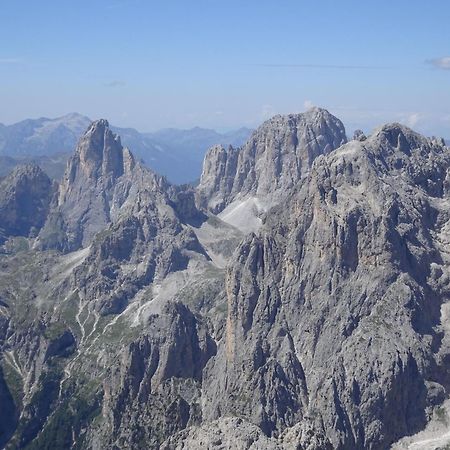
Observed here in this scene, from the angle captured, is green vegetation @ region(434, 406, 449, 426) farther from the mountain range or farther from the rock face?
the rock face

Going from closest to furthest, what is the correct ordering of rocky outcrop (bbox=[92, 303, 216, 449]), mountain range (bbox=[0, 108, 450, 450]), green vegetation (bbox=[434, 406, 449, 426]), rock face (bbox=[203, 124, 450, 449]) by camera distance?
rock face (bbox=[203, 124, 450, 449])
mountain range (bbox=[0, 108, 450, 450])
green vegetation (bbox=[434, 406, 449, 426])
rocky outcrop (bbox=[92, 303, 216, 449])

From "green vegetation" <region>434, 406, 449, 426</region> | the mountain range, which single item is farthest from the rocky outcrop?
"green vegetation" <region>434, 406, 449, 426</region>

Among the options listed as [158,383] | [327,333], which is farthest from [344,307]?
[158,383]

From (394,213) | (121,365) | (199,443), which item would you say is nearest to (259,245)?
(394,213)

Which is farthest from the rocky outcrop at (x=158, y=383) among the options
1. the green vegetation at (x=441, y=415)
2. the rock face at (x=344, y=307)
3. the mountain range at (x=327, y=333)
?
the green vegetation at (x=441, y=415)

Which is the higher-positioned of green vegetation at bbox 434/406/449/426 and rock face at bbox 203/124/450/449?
rock face at bbox 203/124/450/449

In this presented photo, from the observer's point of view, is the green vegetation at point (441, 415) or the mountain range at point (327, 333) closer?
the mountain range at point (327, 333)

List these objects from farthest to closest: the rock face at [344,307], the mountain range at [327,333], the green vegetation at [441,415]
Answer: the green vegetation at [441,415], the mountain range at [327,333], the rock face at [344,307]

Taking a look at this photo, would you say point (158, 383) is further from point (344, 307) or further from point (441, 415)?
point (441, 415)

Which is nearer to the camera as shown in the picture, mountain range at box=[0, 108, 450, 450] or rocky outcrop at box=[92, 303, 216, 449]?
mountain range at box=[0, 108, 450, 450]

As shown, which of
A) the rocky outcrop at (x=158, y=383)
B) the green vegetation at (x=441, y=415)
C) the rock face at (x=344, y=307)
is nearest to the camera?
the rock face at (x=344, y=307)

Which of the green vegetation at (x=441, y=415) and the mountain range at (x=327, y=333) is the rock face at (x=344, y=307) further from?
the green vegetation at (x=441, y=415)

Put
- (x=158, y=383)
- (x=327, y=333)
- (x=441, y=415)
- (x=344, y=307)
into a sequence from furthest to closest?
(x=158, y=383) < (x=344, y=307) < (x=327, y=333) < (x=441, y=415)
